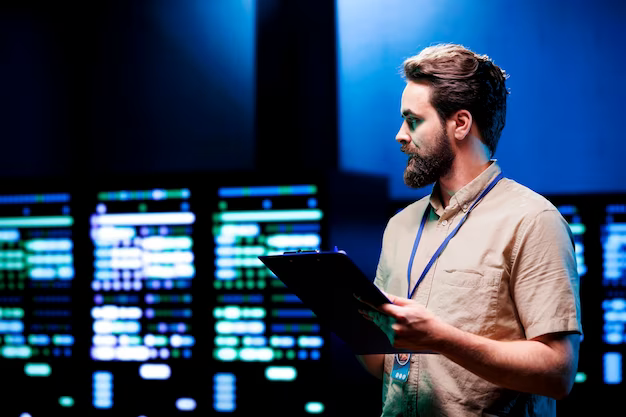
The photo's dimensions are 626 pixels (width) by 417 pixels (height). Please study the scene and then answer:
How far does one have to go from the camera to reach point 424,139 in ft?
4.84

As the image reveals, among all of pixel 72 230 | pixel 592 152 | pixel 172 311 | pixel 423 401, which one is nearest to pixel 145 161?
pixel 72 230

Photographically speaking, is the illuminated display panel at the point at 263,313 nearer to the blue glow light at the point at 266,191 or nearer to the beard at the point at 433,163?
the blue glow light at the point at 266,191

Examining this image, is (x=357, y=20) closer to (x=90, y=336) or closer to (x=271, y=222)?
(x=271, y=222)

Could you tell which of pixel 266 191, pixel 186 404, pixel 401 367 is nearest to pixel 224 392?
pixel 186 404

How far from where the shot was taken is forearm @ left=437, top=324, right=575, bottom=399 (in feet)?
3.96

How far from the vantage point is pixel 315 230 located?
9.00 ft

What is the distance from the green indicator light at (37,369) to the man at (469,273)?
Result: 1.98 meters

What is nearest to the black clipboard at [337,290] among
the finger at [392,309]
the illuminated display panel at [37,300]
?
the finger at [392,309]

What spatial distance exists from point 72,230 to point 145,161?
754 mm

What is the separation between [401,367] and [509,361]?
0.97 feet

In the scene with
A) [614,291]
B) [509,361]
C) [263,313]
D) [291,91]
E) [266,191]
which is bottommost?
[263,313]

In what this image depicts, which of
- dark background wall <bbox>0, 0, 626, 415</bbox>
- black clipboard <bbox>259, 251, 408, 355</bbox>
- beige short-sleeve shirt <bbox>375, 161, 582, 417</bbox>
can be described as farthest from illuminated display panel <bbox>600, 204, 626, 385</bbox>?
black clipboard <bbox>259, 251, 408, 355</bbox>

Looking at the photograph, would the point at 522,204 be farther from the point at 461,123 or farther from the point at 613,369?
the point at 613,369

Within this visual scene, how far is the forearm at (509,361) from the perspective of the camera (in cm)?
121
